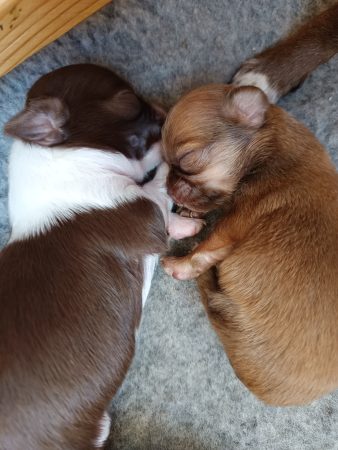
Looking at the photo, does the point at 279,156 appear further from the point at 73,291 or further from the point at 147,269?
the point at 73,291

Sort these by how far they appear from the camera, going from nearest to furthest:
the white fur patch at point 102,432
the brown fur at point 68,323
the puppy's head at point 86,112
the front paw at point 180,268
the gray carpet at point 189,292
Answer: the brown fur at point 68,323
the puppy's head at point 86,112
the white fur patch at point 102,432
the front paw at point 180,268
the gray carpet at point 189,292

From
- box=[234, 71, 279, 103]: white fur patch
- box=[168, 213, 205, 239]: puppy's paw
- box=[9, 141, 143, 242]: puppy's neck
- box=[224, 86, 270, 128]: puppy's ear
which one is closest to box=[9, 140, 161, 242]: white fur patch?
box=[9, 141, 143, 242]: puppy's neck

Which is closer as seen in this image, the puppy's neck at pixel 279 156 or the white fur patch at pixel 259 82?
the puppy's neck at pixel 279 156

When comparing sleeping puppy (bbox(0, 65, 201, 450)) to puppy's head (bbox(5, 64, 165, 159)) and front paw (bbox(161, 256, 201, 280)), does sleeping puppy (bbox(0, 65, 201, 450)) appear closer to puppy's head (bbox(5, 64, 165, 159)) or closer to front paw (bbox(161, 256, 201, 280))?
puppy's head (bbox(5, 64, 165, 159))

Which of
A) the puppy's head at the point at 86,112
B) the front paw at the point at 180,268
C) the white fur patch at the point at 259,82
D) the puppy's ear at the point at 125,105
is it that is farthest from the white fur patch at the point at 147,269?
the white fur patch at the point at 259,82

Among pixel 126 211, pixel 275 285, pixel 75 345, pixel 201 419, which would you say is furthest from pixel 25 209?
pixel 201 419

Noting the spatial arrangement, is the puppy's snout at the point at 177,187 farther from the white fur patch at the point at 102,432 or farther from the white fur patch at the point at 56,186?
the white fur patch at the point at 102,432
